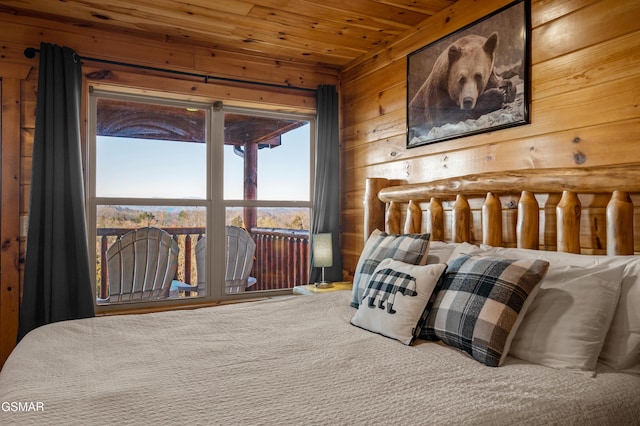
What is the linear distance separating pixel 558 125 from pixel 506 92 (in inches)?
13.2

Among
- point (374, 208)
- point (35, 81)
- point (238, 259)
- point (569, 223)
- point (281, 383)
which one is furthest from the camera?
point (238, 259)

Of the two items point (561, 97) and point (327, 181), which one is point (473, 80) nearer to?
point (561, 97)

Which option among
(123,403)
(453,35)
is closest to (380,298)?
(123,403)

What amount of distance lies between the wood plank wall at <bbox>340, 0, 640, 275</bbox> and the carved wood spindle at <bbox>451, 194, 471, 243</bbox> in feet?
0.76

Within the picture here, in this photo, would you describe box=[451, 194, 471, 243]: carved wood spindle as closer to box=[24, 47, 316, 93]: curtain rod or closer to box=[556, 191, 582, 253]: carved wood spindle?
box=[556, 191, 582, 253]: carved wood spindle

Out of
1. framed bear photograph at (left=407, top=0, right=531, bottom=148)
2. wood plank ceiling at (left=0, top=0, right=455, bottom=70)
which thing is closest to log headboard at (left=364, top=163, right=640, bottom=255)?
framed bear photograph at (left=407, top=0, right=531, bottom=148)

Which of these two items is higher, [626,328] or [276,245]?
[276,245]

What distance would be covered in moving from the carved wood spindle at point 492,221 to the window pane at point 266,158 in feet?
6.11

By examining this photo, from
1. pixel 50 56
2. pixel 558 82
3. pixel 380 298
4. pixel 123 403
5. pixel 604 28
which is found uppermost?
pixel 50 56

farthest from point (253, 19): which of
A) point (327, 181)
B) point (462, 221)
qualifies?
point (462, 221)

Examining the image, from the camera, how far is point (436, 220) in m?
2.50

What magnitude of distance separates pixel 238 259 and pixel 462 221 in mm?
1903

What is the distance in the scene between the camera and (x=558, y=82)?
6.62 ft

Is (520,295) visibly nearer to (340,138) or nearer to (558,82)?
(558,82)
